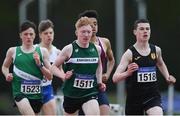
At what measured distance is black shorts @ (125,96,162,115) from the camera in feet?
35.9

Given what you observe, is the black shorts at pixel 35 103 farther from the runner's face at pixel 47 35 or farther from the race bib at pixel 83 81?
the runner's face at pixel 47 35

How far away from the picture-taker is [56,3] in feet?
81.3

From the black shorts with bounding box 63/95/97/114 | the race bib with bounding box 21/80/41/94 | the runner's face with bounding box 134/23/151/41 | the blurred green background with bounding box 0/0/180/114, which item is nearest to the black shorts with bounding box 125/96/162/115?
the black shorts with bounding box 63/95/97/114

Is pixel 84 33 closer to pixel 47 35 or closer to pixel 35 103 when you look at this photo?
pixel 35 103

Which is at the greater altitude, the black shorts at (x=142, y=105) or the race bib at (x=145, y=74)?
the race bib at (x=145, y=74)

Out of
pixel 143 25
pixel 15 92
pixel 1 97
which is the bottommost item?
pixel 1 97

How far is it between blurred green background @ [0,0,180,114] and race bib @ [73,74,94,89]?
11.7 m

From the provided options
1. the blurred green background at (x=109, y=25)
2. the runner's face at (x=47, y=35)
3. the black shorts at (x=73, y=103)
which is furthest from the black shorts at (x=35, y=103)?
the blurred green background at (x=109, y=25)

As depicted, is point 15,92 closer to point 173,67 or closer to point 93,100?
point 93,100

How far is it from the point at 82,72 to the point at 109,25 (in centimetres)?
1298

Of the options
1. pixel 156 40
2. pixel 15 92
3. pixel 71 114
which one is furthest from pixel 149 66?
pixel 156 40

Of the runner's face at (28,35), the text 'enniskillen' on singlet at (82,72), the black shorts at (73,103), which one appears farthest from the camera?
the runner's face at (28,35)

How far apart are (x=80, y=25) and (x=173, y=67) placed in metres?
13.0

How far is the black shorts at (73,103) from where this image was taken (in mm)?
10922
